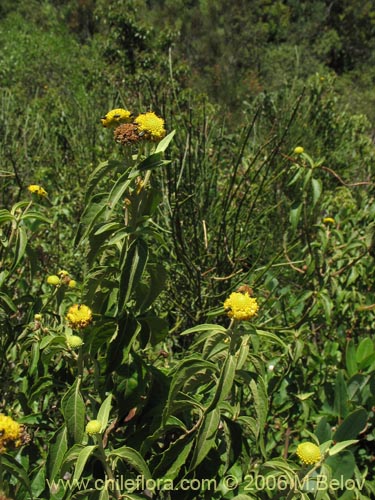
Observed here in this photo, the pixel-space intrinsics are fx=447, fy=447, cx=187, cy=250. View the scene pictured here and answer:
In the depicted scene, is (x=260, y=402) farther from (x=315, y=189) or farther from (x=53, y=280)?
(x=315, y=189)

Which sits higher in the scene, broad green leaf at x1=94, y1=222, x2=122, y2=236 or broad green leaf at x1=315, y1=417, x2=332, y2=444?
broad green leaf at x1=94, y1=222, x2=122, y2=236

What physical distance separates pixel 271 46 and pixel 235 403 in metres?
12.8

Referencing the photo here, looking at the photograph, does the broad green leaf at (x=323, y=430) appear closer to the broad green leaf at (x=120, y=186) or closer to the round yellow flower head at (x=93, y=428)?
the round yellow flower head at (x=93, y=428)

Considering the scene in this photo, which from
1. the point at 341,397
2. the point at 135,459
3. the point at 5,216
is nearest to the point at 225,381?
the point at 135,459

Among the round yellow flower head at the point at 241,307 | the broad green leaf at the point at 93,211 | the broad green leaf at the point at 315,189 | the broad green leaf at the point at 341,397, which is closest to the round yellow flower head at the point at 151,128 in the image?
the broad green leaf at the point at 93,211

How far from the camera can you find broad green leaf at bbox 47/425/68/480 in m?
0.76

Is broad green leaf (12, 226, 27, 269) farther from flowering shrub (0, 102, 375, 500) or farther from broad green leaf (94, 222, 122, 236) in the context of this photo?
broad green leaf (94, 222, 122, 236)

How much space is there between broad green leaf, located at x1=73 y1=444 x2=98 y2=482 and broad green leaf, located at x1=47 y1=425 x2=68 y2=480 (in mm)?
74

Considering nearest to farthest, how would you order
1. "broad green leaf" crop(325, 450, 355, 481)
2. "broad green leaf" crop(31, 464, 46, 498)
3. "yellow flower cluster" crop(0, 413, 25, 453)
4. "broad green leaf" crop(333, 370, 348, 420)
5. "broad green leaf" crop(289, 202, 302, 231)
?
1. "yellow flower cluster" crop(0, 413, 25, 453)
2. "broad green leaf" crop(31, 464, 46, 498)
3. "broad green leaf" crop(325, 450, 355, 481)
4. "broad green leaf" crop(333, 370, 348, 420)
5. "broad green leaf" crop(289, 202, 302, 231)

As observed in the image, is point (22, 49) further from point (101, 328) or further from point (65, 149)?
point (101, 328)

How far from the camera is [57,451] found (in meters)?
0.77

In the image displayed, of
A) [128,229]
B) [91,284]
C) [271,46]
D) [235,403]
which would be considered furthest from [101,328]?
[271,46]

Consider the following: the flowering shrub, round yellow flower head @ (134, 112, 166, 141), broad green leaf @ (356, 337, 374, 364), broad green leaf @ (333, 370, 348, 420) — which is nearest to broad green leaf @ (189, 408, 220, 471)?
the flowering shrub

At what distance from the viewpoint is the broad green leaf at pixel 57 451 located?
2.50 ft
